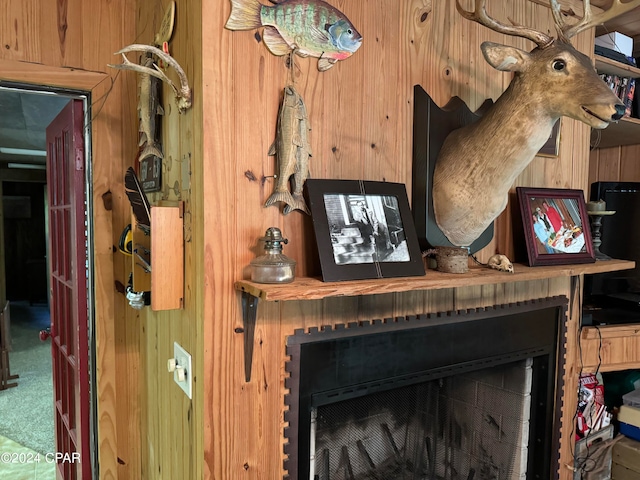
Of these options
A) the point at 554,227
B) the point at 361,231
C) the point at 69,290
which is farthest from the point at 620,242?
the point at 69,290

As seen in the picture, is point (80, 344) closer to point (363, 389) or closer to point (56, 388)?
point (56, 388)

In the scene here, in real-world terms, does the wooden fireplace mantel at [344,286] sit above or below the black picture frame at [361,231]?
below

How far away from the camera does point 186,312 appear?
50.0 inches

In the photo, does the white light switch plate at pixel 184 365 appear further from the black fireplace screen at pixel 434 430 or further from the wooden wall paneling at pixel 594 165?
the wooden wall paneling at pixel 594 165

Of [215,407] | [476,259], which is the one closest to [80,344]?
[215,407]

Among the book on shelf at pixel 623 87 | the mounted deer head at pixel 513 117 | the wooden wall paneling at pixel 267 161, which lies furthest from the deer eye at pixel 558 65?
the book on shelf at pixel 623 87

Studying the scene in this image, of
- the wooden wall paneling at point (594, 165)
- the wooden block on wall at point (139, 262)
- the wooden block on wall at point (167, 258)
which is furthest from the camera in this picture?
the wooden wall paneling at point (594, 165)

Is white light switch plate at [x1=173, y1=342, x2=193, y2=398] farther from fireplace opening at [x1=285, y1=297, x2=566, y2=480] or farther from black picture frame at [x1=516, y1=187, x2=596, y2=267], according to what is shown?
black picture frame at [x1=516, y1=187, x2=596, y2=267]

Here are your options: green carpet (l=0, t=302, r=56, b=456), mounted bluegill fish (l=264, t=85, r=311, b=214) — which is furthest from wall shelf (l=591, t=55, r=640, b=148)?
green carpet (l=0, t=302, r=56, b=456)

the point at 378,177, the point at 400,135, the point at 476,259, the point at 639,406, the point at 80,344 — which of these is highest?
the point at 400,135

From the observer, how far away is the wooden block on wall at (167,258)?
122cm

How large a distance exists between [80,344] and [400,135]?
1.46 m

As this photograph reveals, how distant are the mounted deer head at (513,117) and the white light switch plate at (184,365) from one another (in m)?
0.90

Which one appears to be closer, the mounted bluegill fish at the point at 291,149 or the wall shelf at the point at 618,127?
the mounted bluegill fish at the point at 291,149
